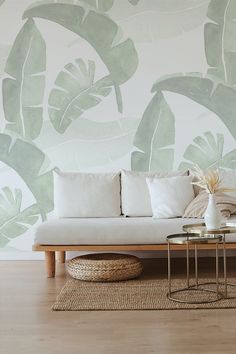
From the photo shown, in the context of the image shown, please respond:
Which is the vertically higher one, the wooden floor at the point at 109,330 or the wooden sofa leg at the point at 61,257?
the wooden floor at the point at 109,330

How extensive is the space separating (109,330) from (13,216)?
2.79 m

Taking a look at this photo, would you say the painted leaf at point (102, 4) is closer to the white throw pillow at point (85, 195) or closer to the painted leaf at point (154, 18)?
the painted leaf at point (154, 18)

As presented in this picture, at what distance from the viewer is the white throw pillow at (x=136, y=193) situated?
5.30m

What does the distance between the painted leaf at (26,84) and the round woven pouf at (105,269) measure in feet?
5.52

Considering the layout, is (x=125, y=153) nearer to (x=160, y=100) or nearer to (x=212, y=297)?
(x=160, y=100)

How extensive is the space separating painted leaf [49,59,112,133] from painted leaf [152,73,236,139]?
69cm

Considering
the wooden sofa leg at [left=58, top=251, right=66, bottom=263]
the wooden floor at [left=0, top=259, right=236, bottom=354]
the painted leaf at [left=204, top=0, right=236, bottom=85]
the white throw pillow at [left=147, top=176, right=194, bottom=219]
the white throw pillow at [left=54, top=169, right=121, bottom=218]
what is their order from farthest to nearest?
the painted leaf at [left=204, top=0, right=236, bottom=85]
the wooden sofa leg at [left=58, top=251, right=66, bottom=263]
the white throw pillow at [left=54, top=169, right=121, bottom=218]
the white throw pillow at [left=147, top=176, right=194, bottom=219]
the wooden floor at [left=0, top=259, right=236, bottom=354]

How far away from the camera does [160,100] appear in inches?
223

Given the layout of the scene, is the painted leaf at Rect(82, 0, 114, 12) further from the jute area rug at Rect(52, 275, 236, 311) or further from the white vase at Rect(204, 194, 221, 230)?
the jute area rug at Rect(52, 275, 236, 311)

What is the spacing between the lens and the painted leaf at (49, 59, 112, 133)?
567 centimetres

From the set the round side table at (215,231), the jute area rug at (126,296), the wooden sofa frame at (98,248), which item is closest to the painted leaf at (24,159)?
the wooden sofa frame at (98,248)

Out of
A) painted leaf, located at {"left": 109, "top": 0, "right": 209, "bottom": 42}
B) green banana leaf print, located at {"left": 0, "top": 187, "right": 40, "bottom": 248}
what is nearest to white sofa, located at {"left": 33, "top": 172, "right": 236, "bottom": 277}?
green banana leaf print, located at {"left": 0, "top": 187, "right": 40, "bottom": 248}

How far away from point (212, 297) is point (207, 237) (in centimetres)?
41

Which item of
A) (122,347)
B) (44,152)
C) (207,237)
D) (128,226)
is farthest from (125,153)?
(122,347)
